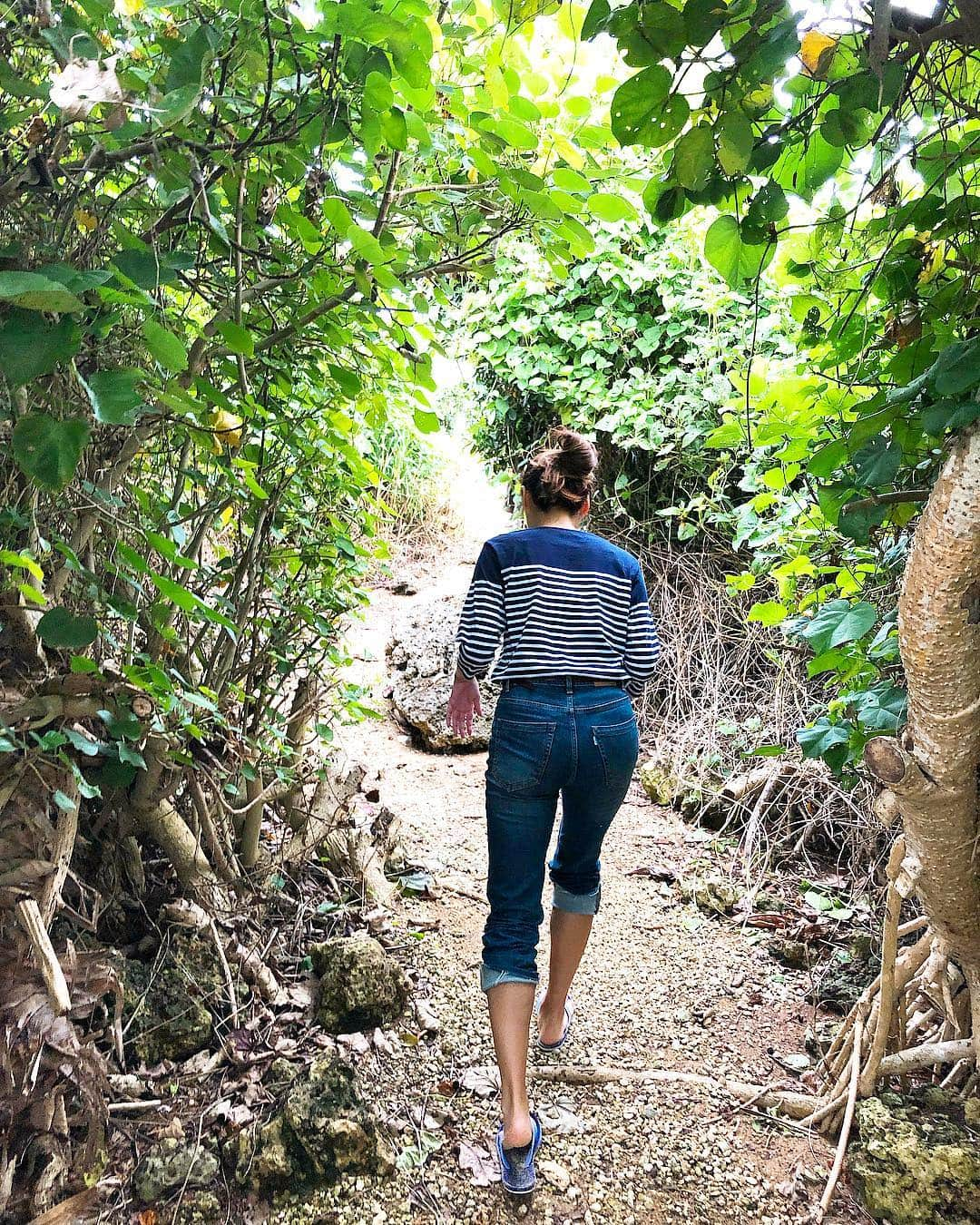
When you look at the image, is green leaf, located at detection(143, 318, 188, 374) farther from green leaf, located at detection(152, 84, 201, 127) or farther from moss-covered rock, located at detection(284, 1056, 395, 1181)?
moss-covered rock, located at detection(284, 1056, 395, 1181)

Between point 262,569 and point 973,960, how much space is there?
6.80 ft

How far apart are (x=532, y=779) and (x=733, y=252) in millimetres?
1214

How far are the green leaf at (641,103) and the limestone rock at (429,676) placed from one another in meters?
3.73

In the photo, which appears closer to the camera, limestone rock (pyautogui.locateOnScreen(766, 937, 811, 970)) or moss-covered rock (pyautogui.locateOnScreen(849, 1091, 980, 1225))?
moss-covered rock (pyautogui.locateOnScreen(849, 1091, 980, 1225))

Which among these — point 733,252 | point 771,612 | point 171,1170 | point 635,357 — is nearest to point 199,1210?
point 171,1170

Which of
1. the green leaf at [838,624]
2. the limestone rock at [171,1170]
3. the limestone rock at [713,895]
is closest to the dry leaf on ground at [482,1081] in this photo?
the limestone rock at [171,1170]

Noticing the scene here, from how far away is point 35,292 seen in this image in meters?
0.69

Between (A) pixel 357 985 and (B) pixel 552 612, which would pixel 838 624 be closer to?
(B) pixel 552 612

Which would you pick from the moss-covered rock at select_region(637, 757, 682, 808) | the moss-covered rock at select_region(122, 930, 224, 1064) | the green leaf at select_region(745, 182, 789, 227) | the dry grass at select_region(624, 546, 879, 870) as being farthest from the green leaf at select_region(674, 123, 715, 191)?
the moss-covered rock at select_region(637, 757, 682, 808)

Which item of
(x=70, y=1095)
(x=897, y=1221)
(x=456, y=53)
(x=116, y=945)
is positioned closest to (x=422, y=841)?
(x=116, y=945)

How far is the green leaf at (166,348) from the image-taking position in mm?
875

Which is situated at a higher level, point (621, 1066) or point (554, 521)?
point (554, 521)

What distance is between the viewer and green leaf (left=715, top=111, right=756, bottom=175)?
38.7 inches

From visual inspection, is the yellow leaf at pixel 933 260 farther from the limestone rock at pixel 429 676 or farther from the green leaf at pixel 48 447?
the limestone rock at pixel 429 676
